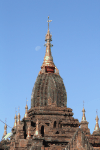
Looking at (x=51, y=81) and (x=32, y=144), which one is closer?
(x=32, y=144)

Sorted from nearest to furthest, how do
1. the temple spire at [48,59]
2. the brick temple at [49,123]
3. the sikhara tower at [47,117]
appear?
the brick temple at [49,123]
the sikhara tower at [47,117]
the temple spire at [48,59]

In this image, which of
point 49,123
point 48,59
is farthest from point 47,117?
point 48,59

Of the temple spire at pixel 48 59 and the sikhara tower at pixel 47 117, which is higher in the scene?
the temple spire at pixel 48 59

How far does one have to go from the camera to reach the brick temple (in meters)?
50.8

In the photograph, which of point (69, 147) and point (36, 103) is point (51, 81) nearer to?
point (36, 103)

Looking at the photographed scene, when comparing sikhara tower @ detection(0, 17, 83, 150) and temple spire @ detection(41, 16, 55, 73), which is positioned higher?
temple spire @ detection(41, 16, 55, 73)

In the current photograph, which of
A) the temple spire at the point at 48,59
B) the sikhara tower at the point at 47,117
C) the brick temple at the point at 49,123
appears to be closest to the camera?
the brick temple at the point at 49,123

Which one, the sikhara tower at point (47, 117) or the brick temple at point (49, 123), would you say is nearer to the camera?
the brick temple at point (49, 123)

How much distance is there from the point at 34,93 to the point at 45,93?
222 centimetres

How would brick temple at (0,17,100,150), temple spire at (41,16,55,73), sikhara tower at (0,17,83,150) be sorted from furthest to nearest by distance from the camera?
temple spire at (41,16,55,73) < sikhara tower at (0,17,83,150) < brick temple at (0,17,100,150)

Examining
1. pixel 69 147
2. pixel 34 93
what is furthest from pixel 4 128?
pixel 69 147

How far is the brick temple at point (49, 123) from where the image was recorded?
50.8 metres

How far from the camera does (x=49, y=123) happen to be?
61.6 meters

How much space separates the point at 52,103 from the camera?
2613 inches
